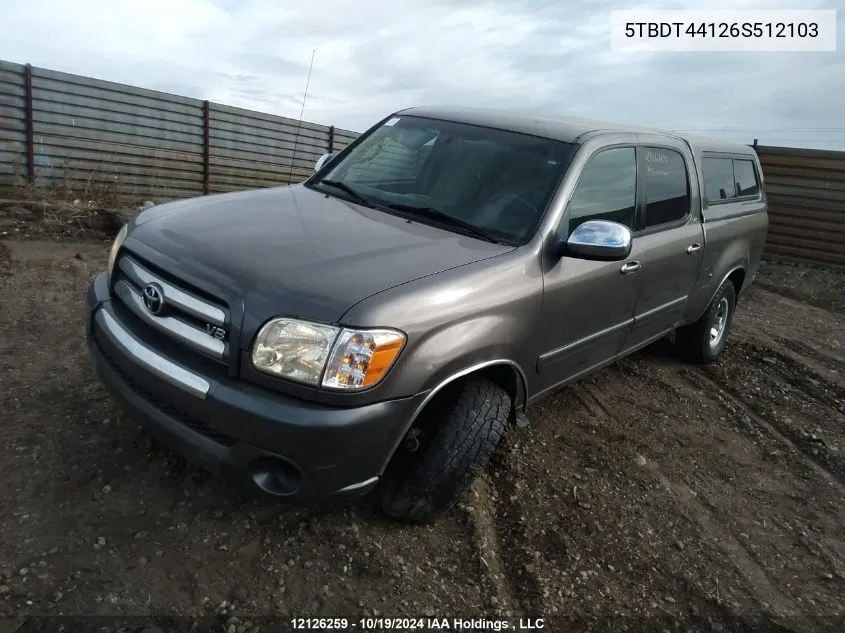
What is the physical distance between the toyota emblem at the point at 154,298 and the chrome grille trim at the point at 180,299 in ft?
0.06

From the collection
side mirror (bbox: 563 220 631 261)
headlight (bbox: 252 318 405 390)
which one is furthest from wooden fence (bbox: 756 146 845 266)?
headlight (bbox: 252 318 405 390)

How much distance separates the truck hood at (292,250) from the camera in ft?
7.36

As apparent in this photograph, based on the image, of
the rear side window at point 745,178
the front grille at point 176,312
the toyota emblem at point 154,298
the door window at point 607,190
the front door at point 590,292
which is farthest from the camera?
the rear side window at point 745,178

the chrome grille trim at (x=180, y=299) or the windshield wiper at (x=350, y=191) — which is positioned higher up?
the windshield wiper at (x=350, y=191)

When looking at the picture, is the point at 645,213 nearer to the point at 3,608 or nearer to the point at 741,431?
the point at 741,431

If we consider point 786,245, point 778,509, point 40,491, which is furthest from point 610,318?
point 786,245

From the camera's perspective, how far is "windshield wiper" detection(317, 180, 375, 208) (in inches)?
131

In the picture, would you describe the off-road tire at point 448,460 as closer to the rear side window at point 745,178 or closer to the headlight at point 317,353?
the headlight at point 317,353

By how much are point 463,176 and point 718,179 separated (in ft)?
8.14

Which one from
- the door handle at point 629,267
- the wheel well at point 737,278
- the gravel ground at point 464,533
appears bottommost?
the gravel ground at point 464,533

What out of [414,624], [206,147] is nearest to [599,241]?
[414,624]

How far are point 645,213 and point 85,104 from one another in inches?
345

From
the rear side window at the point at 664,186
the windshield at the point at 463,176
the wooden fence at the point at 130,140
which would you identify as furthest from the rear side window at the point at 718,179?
the wooden fence at the point at 130,140

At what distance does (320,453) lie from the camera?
2.18 meters
